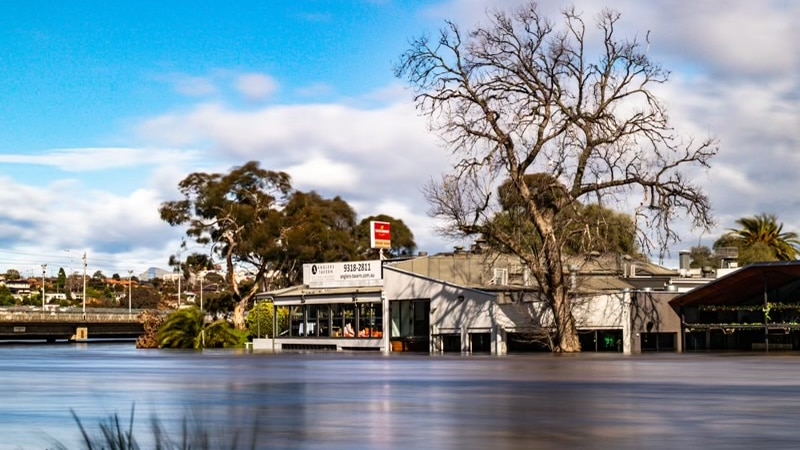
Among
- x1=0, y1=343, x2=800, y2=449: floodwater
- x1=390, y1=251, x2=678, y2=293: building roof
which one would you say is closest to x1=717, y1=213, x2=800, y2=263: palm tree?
x1=390, y1=251, x2=678, y2=293: building roof

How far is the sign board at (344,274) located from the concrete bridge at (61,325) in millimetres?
40152

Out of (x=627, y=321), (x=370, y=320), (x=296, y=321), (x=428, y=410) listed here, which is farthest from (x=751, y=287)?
(x=428, y=410)

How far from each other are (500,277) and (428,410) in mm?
37982

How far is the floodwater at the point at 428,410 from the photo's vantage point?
8.87 meters

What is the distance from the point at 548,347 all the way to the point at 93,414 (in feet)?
113

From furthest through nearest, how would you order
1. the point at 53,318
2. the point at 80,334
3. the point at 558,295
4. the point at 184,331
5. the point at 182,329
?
1. the point at 80,334
2. the point at 53,318
3. the point at 182,329
4. the point at 184,331
5. the point at 558,295

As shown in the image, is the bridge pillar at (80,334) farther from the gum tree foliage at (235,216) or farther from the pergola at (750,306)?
the pergola at (750,306)

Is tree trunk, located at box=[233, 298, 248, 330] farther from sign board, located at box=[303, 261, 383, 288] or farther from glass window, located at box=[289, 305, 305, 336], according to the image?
sign board, located at box=[303, 261, 383, 288]

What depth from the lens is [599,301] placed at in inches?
1699

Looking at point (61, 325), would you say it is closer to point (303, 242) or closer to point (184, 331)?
point (303, 242)

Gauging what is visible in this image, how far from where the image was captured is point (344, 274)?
5438cm

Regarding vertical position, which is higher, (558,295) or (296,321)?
(558,295)

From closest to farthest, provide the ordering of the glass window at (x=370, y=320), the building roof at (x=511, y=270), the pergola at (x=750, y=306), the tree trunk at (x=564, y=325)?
1. the pergola at (x=750, y=306)
2. the tree trunk at (x=564, y=325)
3. the building roof at (x=511, y=270)
4. the glass window at (x=370, y=320)

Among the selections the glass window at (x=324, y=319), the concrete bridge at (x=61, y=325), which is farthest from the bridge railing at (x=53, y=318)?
the glass window at (x=324, y=319)
